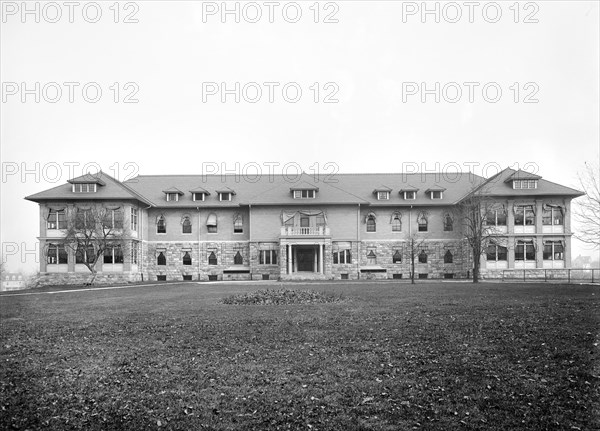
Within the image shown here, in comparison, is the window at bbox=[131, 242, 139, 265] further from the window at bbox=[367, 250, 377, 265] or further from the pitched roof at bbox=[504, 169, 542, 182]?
the pitched roof at bbox=[504, 169, 542, 182]

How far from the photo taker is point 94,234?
4069cm

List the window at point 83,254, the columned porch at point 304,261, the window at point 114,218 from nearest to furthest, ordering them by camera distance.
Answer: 1. the window at point 83,254
2. the window at point 114,218
3. the columned porch at point 304,261

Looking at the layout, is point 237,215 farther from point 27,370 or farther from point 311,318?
point 27,370

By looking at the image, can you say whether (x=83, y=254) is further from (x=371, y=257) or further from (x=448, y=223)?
(x=448, y=223)

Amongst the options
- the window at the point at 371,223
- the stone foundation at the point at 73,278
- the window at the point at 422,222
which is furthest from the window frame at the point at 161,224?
the window at the point at 422,222

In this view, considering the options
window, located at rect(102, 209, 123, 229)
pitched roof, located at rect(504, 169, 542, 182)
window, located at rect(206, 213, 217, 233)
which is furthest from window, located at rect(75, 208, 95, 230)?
pitched roof, located at rect(504, 169, 542, 182)

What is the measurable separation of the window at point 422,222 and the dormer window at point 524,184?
8.97m

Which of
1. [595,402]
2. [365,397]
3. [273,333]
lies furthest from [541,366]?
[273,333]

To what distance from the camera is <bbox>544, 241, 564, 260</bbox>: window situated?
43562 mm

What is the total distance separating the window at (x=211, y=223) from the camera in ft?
155

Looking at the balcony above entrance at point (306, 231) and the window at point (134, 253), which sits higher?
the balcony above entrance at point (306, 231)

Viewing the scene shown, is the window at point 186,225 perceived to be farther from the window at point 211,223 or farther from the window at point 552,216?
the window at point 552,216

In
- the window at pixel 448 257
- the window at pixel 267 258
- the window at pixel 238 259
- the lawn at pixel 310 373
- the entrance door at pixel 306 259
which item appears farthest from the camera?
the entrance door at pixel 306 259

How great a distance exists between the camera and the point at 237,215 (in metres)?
47.5
